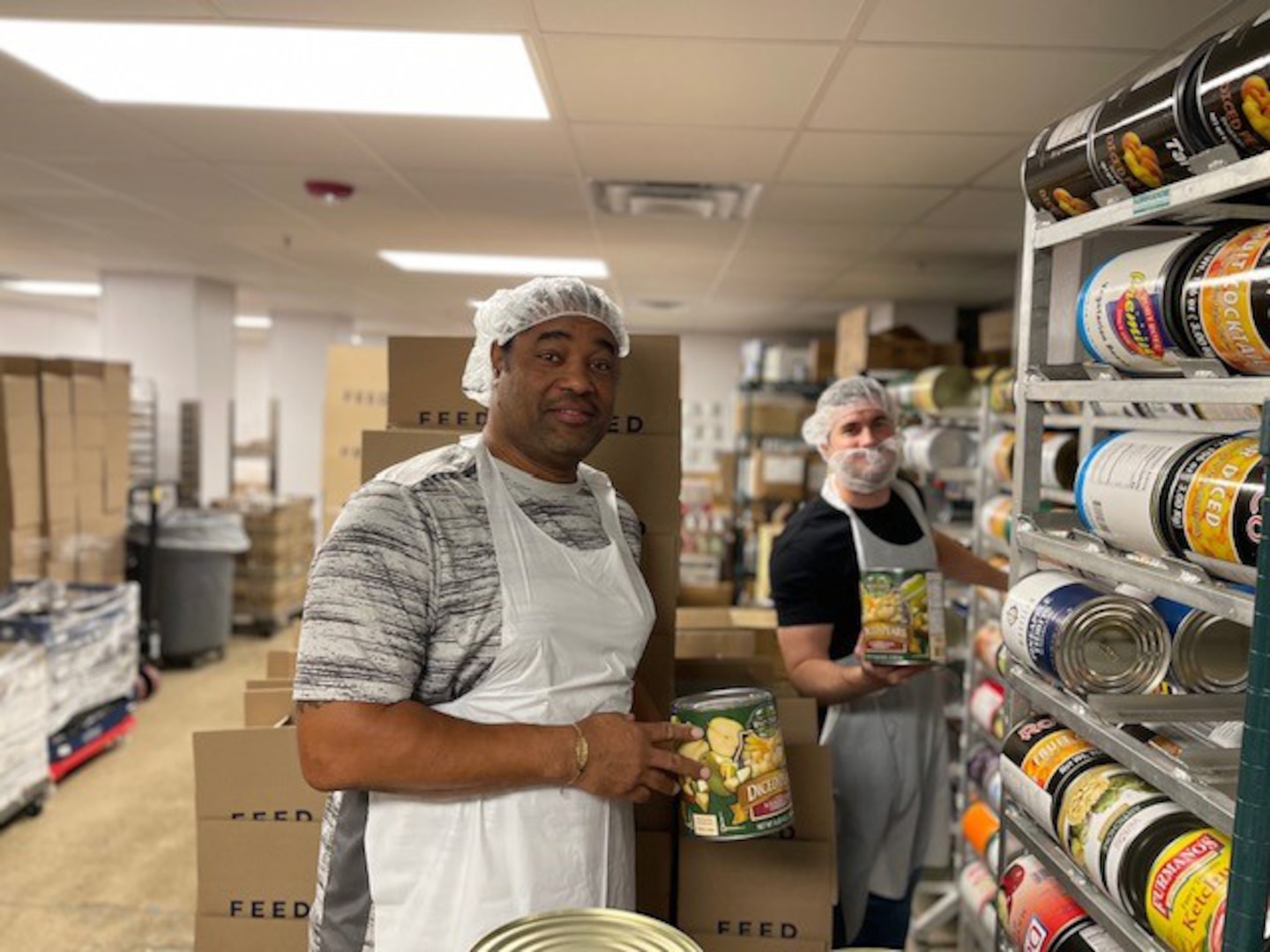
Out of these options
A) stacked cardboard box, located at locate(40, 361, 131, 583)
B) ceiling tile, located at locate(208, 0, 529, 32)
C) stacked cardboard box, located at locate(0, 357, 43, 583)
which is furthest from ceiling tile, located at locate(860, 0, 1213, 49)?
stacked cardboard box, located at locate(40, 361, 131, 583)

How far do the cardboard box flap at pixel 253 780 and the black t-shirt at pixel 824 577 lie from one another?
1.08 metres

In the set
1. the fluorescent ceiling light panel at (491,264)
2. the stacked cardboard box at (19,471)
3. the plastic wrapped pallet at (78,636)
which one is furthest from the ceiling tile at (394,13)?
the fluorescent ceiling light panel at (491,264)

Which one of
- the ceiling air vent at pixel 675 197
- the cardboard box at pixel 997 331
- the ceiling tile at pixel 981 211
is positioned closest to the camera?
the ceiling tile at pixel 981 211

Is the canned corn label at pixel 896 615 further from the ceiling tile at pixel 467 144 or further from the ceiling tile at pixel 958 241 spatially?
the ceiling tile at pixel 958 241

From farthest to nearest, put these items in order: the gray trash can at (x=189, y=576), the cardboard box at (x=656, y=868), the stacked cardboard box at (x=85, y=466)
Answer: the gray trash can at (x=189, y=576), the stacked cardboard box at (x=85, y=466), the cardboard box at (x=656, y=868)

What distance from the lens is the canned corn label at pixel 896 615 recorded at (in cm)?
175

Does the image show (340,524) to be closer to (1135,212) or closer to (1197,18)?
(1135,212)

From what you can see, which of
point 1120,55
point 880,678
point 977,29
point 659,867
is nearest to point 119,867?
point 659,867

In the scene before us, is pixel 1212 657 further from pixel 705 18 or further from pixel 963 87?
pixel 963 87

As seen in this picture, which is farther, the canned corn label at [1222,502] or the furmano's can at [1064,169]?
the furmano's can at [1064,169]

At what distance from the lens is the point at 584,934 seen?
1043 mm

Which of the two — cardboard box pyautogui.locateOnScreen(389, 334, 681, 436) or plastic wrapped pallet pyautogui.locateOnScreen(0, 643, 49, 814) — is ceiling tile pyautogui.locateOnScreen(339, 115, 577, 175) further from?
plastic wrapped pallet pyautogui.locateOnScreen(0, 643, 49, 814)

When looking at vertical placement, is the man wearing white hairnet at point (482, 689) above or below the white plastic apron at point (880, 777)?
above

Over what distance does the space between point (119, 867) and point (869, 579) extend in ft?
10.2
